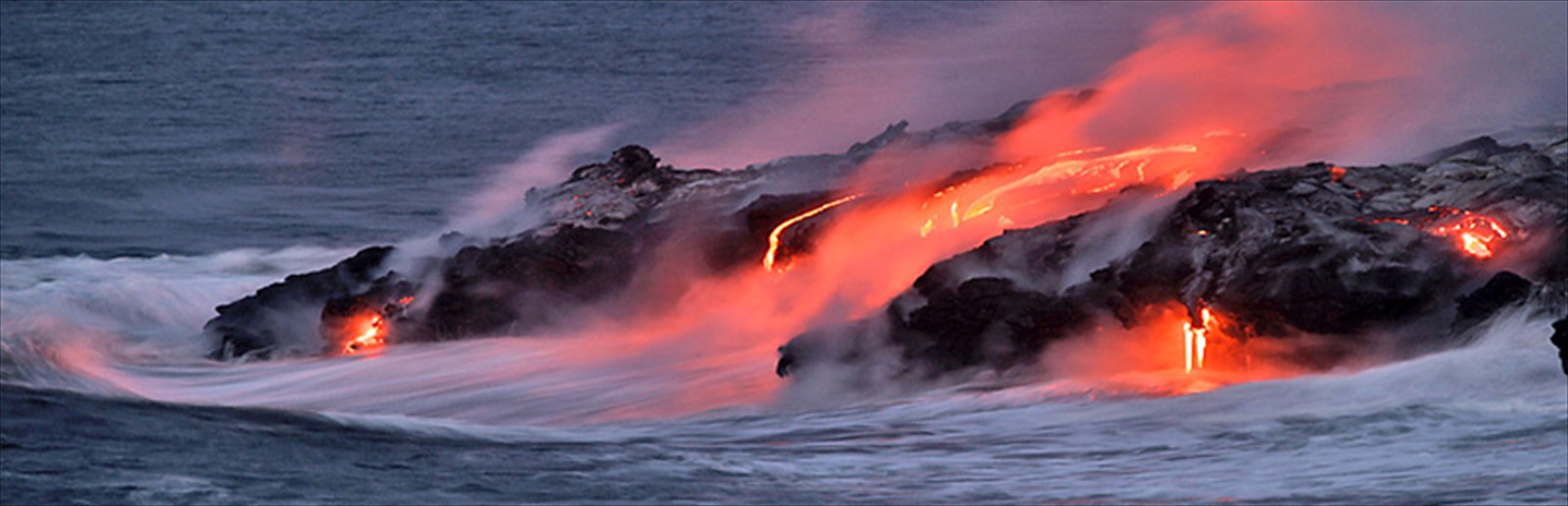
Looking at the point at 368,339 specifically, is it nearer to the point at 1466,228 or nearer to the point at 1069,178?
the point at 1069,178

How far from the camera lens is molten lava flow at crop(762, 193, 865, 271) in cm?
1706

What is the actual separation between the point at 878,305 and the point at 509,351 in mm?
3149

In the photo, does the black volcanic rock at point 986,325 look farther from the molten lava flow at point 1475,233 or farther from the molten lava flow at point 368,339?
the molten lava flow at point 368,339

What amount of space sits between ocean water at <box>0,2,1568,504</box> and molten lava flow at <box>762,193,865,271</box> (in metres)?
1.12

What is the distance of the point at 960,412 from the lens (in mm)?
13125

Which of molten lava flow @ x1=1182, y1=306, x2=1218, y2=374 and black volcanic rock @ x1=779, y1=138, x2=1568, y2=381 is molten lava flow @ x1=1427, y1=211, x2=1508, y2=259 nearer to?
black volcanic rock @ x1=779, y1=138, x2=1568, y2=381

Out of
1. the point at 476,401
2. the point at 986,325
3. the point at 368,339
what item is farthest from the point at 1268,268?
the point at 368,339

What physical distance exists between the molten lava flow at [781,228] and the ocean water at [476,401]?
1118 millimetres

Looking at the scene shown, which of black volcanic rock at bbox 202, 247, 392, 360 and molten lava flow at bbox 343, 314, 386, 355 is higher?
black volcanic rock at bbox 202, 247, 392, 360

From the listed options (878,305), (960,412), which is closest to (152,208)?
(878,305)

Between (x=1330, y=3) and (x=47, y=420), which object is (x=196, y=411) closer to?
(x=47, y=420)

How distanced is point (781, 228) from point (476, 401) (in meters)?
3.04

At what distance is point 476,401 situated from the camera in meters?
15.7

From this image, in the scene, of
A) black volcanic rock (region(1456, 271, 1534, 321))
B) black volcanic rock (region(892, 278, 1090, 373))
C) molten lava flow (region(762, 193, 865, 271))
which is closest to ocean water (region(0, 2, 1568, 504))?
black volcanic rock (region(1456, 271, 1534, 321))
